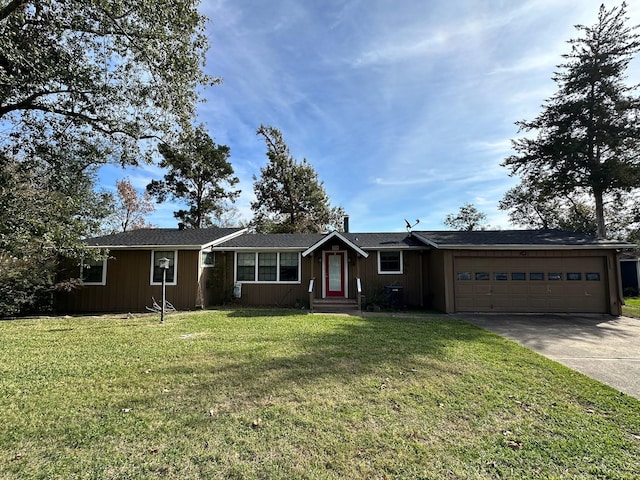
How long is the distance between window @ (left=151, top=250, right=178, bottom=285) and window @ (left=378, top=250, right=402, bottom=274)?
30.0 feet

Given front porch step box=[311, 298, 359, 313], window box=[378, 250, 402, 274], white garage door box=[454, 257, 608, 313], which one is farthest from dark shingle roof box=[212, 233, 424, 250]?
white garage door box=[454, 257, 608, 313]

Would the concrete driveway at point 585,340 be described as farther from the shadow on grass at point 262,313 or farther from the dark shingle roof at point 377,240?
the shadow on grass at point 262,313

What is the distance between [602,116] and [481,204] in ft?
49.0

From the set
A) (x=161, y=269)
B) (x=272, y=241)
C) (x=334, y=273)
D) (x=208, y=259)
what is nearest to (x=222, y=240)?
(x=208, y=259)

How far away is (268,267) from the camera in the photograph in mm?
14117

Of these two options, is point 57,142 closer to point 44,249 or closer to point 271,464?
point 44,249

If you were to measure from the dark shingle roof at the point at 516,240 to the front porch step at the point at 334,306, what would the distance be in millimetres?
4143

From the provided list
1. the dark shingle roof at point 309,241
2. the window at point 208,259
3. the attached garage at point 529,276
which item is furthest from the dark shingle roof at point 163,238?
the attached garage at point 529,276

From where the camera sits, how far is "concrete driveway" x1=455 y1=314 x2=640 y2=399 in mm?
5270

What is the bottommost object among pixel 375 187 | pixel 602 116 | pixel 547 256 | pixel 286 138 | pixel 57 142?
pixel 547 256

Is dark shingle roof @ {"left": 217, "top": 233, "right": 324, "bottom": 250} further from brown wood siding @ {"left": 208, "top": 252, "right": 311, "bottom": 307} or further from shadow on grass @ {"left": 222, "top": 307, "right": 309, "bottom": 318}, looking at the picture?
shadow on grass @ {"left": 222, "top": 307, "right": 309, "bottom": 318}

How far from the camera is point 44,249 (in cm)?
1040

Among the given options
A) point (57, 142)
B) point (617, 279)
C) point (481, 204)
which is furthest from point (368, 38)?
point (481, 204)

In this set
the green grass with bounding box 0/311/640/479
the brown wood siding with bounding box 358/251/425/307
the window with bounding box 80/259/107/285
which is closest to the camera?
the green grass with bounding box 0/311/640/479
